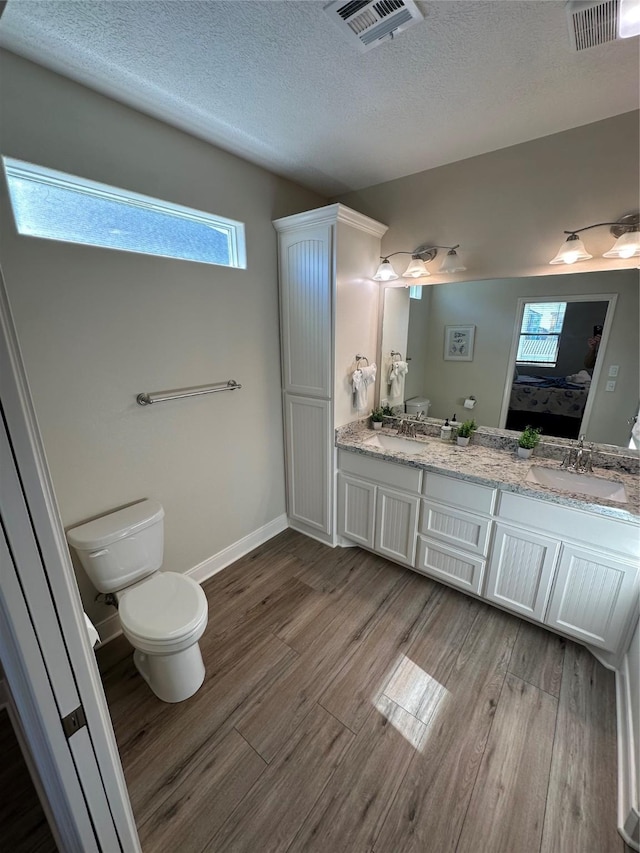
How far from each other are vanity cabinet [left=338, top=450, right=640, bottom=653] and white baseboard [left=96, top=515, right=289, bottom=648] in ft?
2.35

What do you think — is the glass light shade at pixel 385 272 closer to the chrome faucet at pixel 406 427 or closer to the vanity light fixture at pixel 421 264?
the vanity light fixture at pixel 421 264

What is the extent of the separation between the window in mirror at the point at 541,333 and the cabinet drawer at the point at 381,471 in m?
0.97

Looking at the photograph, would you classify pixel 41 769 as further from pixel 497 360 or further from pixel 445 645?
pixel 497 360

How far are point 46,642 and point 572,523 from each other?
1996 mm

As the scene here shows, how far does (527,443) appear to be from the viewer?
2.07 meters

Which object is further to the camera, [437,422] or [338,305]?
[437,422]

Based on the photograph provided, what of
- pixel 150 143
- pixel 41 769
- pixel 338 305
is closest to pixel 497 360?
pixel 338 305

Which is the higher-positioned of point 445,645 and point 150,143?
point 150,143

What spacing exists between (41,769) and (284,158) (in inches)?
109

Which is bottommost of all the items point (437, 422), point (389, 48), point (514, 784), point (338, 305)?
point (514, 784)

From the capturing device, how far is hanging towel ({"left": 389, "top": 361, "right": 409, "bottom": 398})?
265 centimetres

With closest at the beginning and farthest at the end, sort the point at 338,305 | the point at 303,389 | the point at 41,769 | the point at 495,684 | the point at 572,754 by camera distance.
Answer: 1. the point at 41,769
2. the point at 572,754
3. the point at 495,684
4. the point at 338,305
5. the point at 303,389

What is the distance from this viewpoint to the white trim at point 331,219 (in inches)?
81.3

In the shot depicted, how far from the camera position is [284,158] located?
208 centimetres
